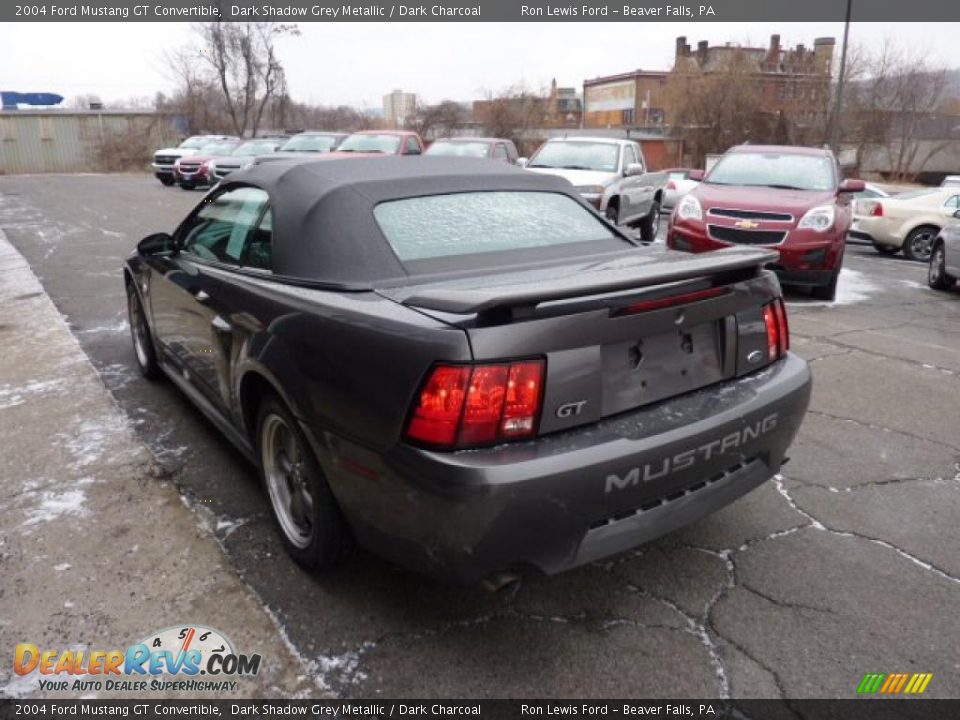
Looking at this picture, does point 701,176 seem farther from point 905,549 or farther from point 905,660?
point 905,660

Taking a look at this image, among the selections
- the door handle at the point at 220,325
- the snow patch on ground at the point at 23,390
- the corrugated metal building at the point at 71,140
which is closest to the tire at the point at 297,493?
the door handle at the point at 220,325

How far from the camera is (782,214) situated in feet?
25.4

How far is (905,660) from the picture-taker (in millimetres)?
2354

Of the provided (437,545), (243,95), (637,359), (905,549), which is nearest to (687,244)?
(905,549)

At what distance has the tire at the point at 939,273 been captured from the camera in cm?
886

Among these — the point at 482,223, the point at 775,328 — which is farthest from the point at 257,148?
the point at 775,328

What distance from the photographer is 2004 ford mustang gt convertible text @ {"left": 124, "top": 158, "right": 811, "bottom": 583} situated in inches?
83.5

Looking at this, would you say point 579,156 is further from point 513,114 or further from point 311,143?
point 513,114

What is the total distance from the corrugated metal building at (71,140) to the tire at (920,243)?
40625mm

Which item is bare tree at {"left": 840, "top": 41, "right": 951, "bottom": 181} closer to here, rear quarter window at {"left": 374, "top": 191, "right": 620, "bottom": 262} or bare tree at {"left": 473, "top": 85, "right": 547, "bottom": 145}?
bare tree at {"left": 473, "top": 85, "right": 547, "bottom": 145}

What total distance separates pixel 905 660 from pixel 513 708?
1.28 meters

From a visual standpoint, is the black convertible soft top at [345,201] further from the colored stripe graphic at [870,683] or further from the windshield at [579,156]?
the windshield at [579,156]

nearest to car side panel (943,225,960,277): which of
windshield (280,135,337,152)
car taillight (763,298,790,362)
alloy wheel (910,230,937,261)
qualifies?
alloy wheel (910,230,937,261)

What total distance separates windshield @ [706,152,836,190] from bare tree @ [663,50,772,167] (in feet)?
97.4
